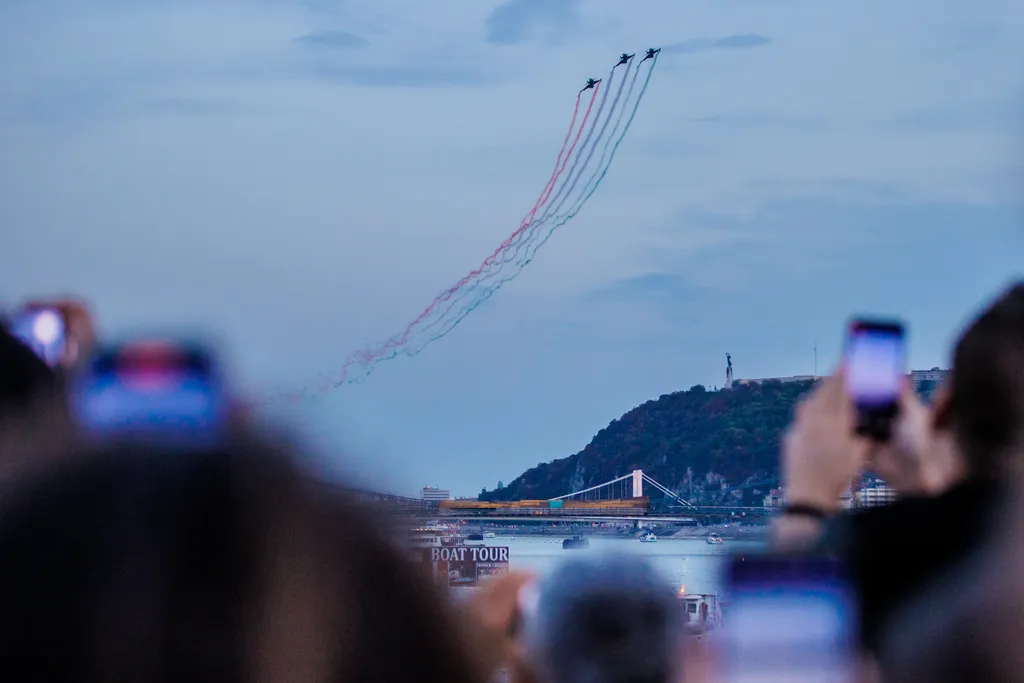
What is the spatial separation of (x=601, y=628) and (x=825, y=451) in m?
0.80

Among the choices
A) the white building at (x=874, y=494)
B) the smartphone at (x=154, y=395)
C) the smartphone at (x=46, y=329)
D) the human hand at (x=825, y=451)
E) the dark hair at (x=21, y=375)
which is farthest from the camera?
the human hand at (x=825, y=451)

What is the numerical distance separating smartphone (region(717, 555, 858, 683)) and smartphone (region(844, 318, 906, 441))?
0.84 metres

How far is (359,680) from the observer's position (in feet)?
3.92

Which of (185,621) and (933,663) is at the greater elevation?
(185,621)

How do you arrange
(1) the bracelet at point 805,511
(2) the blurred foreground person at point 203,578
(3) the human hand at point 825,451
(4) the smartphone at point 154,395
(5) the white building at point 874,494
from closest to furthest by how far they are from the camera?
(2) the blurred foreground person at point 203,578 < (4) the smartphone at point 154,395 < (5) the white building at point 874,494 < (1) the bracelet at point 805,511 < (3) the human hand at point 825,451

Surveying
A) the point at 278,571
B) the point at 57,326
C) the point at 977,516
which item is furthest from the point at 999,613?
the point at 57,326

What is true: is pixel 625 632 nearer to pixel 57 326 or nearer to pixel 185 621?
pixel 57 326

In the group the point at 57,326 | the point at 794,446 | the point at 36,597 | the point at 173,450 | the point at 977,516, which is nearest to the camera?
the point at 36,597

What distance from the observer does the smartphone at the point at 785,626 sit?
2.65 metres

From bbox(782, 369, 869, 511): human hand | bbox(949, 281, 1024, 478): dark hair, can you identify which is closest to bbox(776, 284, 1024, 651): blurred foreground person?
bbox(949, 281, 1024, 478): dark hair

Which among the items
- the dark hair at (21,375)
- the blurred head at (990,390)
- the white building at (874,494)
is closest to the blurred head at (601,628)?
the white building at (874,494)

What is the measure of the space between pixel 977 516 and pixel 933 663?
0.39 m

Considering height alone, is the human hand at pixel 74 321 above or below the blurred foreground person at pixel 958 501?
above

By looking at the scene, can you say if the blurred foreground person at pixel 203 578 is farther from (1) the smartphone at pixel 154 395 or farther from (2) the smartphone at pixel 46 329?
(2) the smartphone at pixel 46 329
